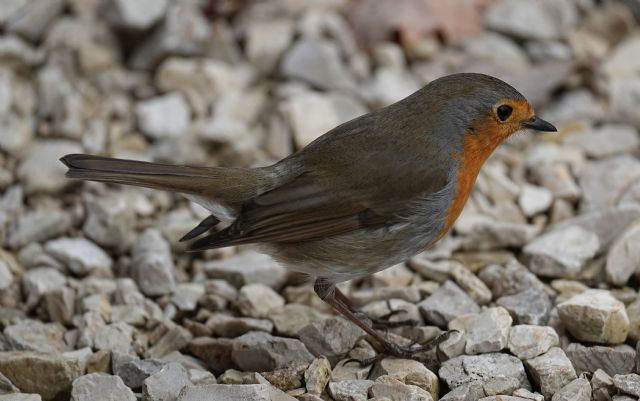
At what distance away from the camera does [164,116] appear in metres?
5.77

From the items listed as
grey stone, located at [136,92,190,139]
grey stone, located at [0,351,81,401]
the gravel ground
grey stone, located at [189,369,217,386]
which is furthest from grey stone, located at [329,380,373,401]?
grey stone, located at [136,92,190,139]

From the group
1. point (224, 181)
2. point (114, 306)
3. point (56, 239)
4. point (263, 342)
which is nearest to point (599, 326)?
point (263, 342)

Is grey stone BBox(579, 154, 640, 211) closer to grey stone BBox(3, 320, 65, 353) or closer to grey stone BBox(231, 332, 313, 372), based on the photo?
grey stone BBox(231, 332, 313, 372)

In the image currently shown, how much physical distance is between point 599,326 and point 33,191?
297 cm

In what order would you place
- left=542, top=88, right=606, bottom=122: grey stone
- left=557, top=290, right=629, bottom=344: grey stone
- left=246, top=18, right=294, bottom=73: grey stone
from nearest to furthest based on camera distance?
left=557, top=290, right=629, bottom=344: grey stone, left=542, top=88, right=606, bottom=122: grey stone, left=246, top=18, right=294, bottom=73: grey stone

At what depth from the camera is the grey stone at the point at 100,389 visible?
3590 mm

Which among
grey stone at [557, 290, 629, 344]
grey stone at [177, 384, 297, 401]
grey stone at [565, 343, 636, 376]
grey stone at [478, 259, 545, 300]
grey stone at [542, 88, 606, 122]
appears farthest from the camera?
grey stone at [542, 88, 606, 122]

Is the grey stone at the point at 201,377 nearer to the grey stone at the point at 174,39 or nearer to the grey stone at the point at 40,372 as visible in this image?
the grey stone at the point at 40,372

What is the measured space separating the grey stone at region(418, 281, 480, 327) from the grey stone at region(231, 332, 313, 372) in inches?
24.2

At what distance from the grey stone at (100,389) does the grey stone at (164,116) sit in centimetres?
230

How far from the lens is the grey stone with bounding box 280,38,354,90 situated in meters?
5.99

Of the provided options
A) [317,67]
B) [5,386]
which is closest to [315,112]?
[317,67]

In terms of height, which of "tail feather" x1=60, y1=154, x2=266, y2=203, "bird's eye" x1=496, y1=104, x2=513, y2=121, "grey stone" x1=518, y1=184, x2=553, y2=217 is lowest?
"grey stone" x1=518, y1=184, x2=553, y2=217

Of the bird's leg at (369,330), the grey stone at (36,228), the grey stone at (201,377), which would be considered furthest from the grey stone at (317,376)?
the grey stone at (36,228)
